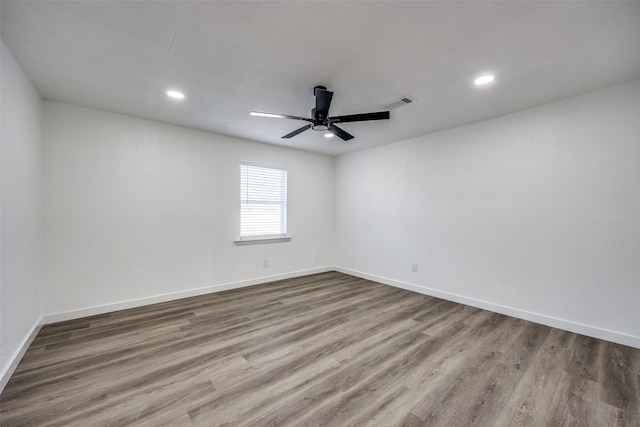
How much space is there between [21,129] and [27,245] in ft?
3.48

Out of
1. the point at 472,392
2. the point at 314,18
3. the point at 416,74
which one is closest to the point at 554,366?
the point at 472,392

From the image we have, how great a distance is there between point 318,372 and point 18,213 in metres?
2.88

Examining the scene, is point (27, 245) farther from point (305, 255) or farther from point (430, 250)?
point (430, 250)

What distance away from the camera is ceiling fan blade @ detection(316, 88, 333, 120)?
243 cm

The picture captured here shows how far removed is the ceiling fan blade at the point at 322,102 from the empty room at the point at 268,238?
Result: 0.01 m

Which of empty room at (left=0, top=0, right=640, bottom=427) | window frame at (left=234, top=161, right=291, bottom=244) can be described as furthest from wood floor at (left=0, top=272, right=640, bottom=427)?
window frame at (left=234, top=161, right=291, bottom=244)

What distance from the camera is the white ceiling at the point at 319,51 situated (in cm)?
166

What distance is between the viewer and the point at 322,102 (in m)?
2.52

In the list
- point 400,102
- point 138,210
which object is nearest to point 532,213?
point 400,102

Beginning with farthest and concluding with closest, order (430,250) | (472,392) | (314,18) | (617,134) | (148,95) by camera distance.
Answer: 1. (430,250)
2. (148,95)
3. (617,134)
4. (472,392)
5. (314,18)

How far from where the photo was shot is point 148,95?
2.84 metres

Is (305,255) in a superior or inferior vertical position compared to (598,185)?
inferior

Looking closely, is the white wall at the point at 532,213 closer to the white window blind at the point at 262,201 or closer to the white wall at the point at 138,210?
the white window blind at the point at 262,201

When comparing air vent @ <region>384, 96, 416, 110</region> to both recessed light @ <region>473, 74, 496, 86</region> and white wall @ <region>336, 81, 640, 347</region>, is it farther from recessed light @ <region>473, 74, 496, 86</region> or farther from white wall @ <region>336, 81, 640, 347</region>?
white wall @ <region>336, 81, 640, 347</region>
